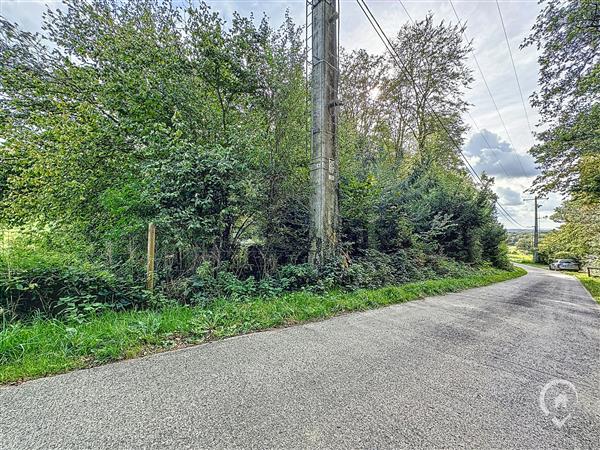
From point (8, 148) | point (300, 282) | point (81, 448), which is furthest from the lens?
point (8, 148)

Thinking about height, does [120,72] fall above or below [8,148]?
above

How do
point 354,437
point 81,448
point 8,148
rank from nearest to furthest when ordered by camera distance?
point 81,448, point 354,437, point 8,148

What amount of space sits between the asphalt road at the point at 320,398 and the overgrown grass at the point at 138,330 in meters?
0.22

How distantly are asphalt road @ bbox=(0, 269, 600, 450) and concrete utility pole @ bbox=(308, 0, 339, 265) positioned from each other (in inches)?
104

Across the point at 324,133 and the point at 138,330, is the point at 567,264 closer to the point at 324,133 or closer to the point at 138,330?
the point at 324,133

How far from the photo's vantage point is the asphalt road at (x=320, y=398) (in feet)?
4.79

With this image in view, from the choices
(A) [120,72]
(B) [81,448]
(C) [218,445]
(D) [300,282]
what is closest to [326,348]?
(C) [218,445]

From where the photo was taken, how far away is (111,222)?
5.44 metres

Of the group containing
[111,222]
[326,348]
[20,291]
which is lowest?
[326,348]

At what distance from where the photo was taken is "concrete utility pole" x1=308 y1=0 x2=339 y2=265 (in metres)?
5.47

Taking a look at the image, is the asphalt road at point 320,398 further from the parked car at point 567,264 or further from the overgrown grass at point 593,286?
the parked car at point 567,264

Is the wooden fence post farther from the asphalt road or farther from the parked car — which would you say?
the parked car

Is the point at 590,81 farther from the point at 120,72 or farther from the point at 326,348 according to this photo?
the point at 120,72

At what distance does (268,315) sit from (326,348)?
1095 mm
